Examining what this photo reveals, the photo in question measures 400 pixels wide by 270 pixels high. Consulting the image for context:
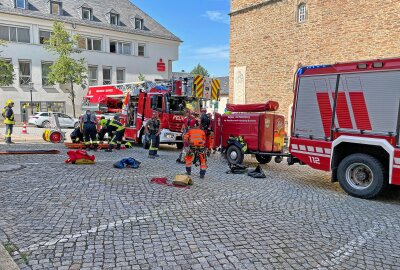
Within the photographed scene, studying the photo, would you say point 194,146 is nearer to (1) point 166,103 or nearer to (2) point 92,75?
(1) point 166,103

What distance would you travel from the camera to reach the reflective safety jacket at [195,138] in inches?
345

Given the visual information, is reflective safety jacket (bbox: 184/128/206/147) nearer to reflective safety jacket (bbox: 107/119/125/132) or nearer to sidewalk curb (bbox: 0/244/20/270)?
sidewalk curb (bbox: 0/244/20/270)

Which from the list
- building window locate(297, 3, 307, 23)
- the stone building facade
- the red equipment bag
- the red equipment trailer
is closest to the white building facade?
the stone building facade

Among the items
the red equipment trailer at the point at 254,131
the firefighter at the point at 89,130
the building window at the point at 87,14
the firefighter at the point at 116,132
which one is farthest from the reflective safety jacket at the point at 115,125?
the building window at the point at 87,14

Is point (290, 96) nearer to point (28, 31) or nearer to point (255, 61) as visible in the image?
point (255, 61)

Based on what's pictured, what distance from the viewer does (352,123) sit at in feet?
25.0

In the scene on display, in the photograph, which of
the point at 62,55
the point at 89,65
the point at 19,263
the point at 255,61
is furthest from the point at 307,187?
the point at 89,65

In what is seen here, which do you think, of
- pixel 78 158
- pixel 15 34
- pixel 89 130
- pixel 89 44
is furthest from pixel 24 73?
pixel 78 158

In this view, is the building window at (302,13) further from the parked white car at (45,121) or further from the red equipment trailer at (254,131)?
the parked white car at (45,121)

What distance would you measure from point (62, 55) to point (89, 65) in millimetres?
5000

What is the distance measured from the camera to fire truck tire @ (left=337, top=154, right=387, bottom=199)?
7195 mm

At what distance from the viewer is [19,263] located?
149 inches

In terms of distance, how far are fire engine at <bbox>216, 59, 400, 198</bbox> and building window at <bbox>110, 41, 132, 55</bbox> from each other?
34.1m

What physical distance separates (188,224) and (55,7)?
37.5 metres
